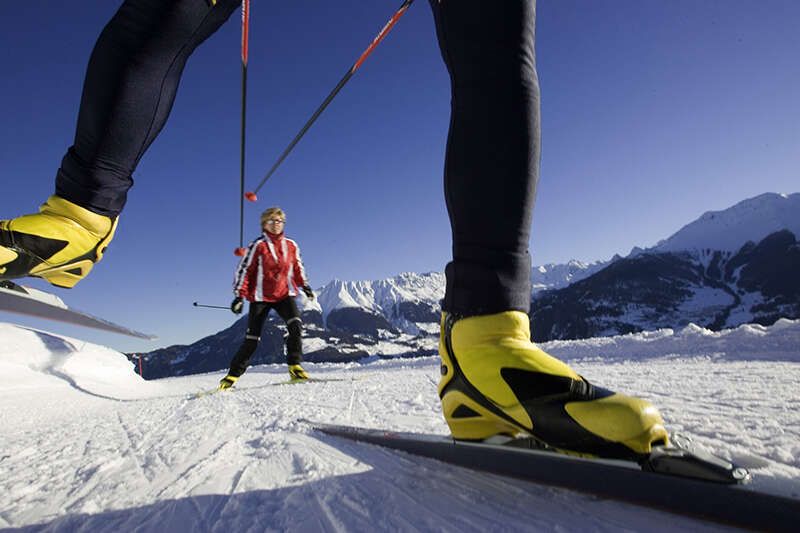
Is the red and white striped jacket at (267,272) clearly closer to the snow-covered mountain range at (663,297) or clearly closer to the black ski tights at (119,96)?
the black ski tights at (119,96)

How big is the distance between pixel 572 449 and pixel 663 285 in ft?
509

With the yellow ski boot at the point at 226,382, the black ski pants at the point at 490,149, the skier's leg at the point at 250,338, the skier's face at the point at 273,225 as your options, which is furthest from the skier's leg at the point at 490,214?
the skier's face at the point at 273,225

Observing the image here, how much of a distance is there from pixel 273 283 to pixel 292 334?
707mm

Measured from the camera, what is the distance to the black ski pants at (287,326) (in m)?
4.91

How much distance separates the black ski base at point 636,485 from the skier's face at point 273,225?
4.82 meters

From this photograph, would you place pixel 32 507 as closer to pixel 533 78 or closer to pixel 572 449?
pixel 572 449

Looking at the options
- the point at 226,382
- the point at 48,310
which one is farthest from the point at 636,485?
the point at 226,382

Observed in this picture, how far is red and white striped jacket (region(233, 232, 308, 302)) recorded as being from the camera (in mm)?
5043

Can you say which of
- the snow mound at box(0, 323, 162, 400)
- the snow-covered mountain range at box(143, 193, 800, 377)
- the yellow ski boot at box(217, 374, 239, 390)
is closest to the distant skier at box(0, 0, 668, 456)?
the yellow ski boot at box(217, 374, 239, 390)

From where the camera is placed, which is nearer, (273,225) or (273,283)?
(273,283)

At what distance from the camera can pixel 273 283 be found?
512 cm

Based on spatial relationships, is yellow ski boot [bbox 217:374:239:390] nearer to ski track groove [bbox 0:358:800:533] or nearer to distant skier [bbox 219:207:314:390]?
distant skier [bbox 219:207:314:390]

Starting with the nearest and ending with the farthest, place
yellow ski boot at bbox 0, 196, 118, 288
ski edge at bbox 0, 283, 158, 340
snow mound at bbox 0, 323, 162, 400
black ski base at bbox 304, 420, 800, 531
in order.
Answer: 1. black ski base at bbox 304, 420, 800, 531
2. yellow ski boot at bbox 0, 196, 118, 288
3. ski edge at bbox 0, 283, 158, 340
4. snow mound at bbox 0, 323, 162, 400

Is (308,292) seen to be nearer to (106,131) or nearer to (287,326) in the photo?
(287,326)
